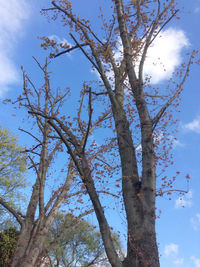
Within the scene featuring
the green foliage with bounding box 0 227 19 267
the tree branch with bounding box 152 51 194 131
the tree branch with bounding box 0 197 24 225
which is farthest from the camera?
the green foliage with bounding box 0 227 19 267

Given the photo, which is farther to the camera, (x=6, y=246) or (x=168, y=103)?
(x=6, y=246)

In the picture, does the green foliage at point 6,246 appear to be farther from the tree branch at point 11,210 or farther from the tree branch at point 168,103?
the tree branch at point 168,103

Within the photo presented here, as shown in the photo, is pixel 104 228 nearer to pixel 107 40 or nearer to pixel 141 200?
pixel 141 200

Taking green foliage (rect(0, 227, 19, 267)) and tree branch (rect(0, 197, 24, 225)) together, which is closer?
tree branch (rect(0, 197, 24, 225))

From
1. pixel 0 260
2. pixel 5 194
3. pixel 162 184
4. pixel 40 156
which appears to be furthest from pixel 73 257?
pixel 162 184

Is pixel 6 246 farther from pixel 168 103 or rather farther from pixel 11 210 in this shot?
pixel 168 103

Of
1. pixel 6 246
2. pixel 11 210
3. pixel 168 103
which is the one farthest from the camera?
pixel 6 246

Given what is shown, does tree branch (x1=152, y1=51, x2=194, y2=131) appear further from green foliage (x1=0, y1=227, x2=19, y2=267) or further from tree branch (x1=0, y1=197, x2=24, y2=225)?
green foliage (x1=0, y1=227, x2=19, y2=267)

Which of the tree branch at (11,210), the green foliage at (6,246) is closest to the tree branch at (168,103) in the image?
the tree branch at (11,210)

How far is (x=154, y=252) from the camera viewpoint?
355 cm

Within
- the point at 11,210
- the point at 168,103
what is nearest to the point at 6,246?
the point at 11,210

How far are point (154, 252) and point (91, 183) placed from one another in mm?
1453

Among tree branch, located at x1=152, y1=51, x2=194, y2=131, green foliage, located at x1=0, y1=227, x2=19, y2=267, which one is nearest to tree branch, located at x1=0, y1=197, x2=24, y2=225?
green foliage, located at x1=0, y1=227, x2=19, y2=267

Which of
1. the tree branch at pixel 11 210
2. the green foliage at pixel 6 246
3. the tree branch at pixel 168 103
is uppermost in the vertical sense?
the tree branch at pixel 168 103
